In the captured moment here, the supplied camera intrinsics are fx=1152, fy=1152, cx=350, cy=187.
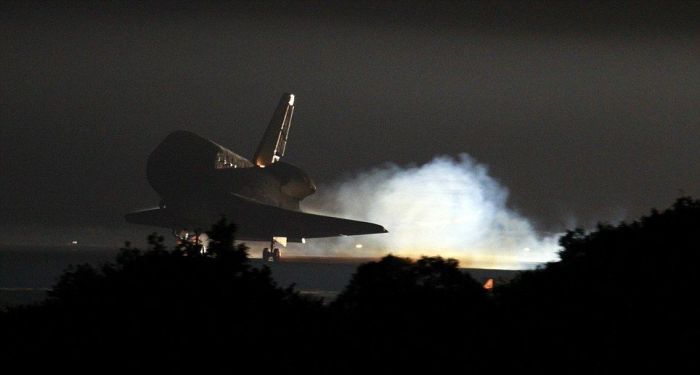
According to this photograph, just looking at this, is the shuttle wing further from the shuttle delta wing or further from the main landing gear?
the main landing gear

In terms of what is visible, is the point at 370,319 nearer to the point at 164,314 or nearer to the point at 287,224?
the point at 164,314

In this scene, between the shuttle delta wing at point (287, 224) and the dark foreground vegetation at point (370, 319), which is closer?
the dark foreground vegetation at point (370, 319)

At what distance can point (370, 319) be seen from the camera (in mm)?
16391

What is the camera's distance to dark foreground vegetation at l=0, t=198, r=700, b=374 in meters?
14.5

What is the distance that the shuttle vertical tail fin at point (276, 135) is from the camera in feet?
319

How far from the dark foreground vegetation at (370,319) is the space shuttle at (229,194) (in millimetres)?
58870

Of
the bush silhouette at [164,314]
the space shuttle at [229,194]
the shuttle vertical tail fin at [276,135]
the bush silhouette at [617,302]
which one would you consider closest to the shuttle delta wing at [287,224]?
the space shuttle at [229,194]

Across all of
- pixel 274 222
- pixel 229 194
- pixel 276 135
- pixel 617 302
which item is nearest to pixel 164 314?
pixel 617 302

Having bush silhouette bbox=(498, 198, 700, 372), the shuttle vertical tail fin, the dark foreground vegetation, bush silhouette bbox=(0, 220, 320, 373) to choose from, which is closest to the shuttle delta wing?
the shuttle vertical tail fin

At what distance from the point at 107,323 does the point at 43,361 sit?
4.87ft

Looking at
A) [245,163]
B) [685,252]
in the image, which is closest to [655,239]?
[685,252]

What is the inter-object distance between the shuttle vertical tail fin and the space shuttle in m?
4.86

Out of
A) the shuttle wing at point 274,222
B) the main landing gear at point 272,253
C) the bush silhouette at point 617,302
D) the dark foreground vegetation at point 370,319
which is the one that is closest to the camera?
the dark foreground vegetation at point 370,319

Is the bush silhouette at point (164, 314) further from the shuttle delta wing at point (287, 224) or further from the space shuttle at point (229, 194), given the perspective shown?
the shuttle delta wing at point (287, 224)
